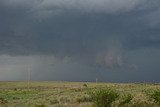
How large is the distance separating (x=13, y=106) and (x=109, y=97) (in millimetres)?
17420

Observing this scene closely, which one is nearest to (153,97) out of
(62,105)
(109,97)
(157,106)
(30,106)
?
(157,106)

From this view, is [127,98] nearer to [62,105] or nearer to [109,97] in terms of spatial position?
[109,97]

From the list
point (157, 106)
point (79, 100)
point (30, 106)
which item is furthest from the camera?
point (79, 100)

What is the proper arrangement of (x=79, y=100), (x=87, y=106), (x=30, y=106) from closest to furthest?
(x=87, y=106), (x=30, y=106), (x=79, y=100)

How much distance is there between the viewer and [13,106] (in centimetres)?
5947

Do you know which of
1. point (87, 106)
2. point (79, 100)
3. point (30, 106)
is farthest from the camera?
point (79, 100)

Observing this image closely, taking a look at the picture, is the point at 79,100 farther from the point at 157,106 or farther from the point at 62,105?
the point at 157,106

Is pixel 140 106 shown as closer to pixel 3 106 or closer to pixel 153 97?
pixel 153 97

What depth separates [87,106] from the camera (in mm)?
52219

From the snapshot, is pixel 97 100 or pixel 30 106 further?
pixel 30 106

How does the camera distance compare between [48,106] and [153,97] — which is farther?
[48,106]

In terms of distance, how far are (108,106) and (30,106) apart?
42.3ft

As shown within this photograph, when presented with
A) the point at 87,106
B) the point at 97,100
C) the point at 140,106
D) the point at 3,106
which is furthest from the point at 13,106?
the point at 140,106

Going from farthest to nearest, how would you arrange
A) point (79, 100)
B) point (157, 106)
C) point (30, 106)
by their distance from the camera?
point (79, 100) → point (30, 106) → point (157, 106)
